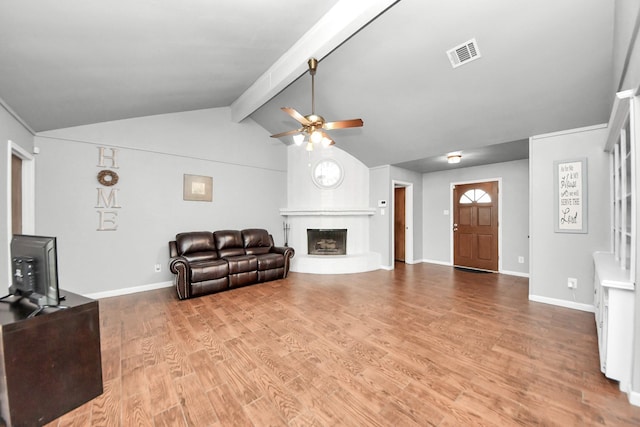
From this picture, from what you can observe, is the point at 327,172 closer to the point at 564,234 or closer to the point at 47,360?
the point at 564,234

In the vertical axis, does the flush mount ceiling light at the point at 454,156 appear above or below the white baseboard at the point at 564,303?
above

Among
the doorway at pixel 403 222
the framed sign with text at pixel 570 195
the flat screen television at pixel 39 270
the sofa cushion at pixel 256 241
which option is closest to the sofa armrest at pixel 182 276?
the sofa cushion at pixel 256 241

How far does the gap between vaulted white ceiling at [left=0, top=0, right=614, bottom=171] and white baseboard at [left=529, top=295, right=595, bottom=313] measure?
2234 mm

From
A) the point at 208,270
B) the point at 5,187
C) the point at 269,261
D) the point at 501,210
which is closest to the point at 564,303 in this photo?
the point at 501,210

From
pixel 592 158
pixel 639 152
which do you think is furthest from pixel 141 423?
pixel 592 158

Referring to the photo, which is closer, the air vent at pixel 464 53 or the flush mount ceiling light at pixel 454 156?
A: the air vent at pixel 464 53

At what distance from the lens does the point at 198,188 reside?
4.46 meters

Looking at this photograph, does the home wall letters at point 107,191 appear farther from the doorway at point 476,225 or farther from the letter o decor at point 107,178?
the doorway at point 476,225

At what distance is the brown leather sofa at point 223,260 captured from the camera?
351 cm

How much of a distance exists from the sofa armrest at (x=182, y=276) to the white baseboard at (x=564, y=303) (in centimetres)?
482

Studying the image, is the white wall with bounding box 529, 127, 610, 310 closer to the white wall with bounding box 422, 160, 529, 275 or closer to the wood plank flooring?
the wood plank flooring

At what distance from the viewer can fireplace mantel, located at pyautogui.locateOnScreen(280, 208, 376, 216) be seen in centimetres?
525

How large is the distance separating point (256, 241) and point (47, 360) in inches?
135

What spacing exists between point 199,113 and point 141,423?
4489mm
